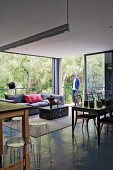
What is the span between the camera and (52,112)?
6.16 metres

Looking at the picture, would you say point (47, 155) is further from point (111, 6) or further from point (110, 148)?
point (111, 6)

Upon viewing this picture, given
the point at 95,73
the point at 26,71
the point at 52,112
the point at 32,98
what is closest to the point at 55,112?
the point at 52,112

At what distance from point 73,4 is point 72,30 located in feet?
5.14

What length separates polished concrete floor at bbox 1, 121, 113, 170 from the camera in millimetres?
2865

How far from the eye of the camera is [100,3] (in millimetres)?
3072

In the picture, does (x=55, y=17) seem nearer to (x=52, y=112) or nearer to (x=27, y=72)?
(x=52, y=112)

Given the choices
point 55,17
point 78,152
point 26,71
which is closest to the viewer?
point 78,152

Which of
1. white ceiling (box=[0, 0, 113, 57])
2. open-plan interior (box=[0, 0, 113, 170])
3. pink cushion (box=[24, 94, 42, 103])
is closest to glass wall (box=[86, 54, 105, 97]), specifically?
open-plan interior (box=[0, 0, 113, 170])

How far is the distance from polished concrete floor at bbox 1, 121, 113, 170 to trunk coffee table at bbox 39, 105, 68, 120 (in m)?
1.48

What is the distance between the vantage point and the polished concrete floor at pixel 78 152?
2865 mm

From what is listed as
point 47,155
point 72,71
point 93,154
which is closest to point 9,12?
point 47,155

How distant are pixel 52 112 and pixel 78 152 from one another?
286 cm

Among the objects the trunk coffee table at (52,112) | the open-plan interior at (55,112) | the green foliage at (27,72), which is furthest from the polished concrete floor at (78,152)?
the green foliage at (27,72)

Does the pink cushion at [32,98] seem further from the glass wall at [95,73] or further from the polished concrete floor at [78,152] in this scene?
the polished concrete floor at [78,152]
